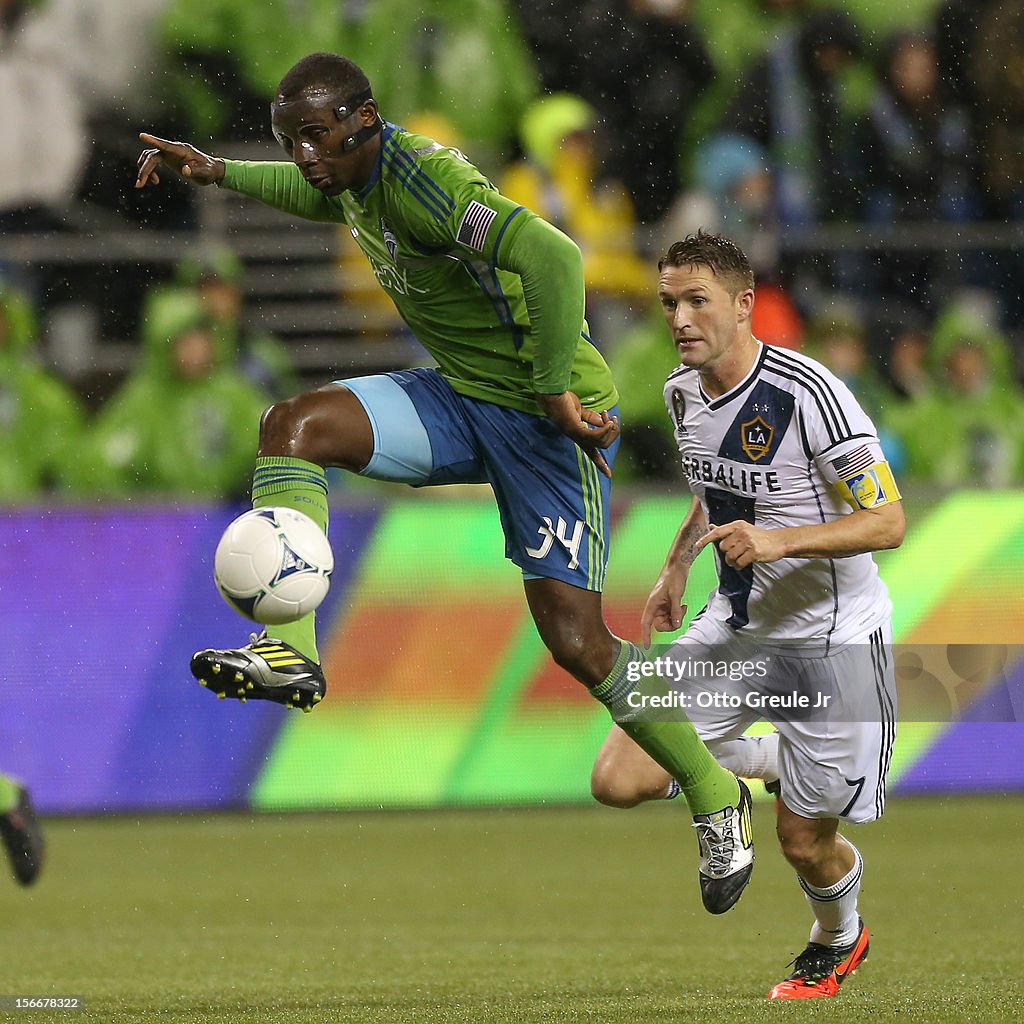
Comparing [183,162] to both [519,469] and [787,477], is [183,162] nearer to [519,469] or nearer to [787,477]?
[519,469]

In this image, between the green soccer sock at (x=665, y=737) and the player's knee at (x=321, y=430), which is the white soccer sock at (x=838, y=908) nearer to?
the green soccer sock at (x=665, y=737)

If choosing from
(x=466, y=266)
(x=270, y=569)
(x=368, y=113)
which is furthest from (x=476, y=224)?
(x=270, y=569)

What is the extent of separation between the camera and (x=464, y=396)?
5094 mm

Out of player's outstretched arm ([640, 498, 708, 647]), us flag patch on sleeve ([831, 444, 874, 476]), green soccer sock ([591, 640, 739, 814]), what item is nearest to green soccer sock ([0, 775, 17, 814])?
green soccer sock ([591, 640, 739, 814])

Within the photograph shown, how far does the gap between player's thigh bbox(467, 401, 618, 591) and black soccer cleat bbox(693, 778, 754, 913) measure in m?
0.75

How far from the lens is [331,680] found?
28.3ft

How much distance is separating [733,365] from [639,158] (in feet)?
17.8

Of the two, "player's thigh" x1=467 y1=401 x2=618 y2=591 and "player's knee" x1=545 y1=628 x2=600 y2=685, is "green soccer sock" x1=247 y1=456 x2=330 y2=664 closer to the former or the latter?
"player's thigh" x1=467 y1=401 x2=618 y2=591

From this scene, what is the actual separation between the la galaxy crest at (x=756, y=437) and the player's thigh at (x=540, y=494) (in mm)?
357

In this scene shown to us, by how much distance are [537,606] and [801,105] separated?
5803mm

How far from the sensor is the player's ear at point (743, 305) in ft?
16.3

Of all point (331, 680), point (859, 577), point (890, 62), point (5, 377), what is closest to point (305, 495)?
point (859, 577)

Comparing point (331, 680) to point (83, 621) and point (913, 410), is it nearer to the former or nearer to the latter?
point (83, 621)

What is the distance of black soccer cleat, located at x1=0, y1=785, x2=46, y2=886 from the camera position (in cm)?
624
